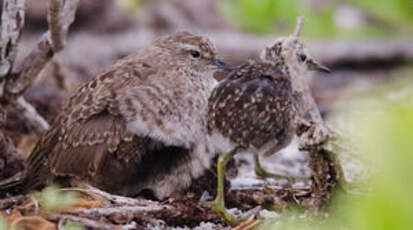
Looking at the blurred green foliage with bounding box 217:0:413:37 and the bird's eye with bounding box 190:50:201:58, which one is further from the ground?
the blurred green foliage with bounding box 217:0:413:37

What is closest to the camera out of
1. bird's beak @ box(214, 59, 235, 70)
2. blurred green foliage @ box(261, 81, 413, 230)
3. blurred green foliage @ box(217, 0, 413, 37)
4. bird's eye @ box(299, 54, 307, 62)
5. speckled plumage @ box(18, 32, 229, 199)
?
blurred green foliage @ box(261, 81, 413, 230)

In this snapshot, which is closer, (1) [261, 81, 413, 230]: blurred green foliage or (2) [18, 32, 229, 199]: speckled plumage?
(1) [261, 81, 413, 230]: blurred green foliage

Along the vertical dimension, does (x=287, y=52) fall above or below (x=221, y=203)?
above

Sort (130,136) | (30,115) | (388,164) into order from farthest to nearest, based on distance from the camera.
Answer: (30,115) → (130,136) → (388,164)

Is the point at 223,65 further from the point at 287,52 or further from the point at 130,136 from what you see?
the point at 130,136

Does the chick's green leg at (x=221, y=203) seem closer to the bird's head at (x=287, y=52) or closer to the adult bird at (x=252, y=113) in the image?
the adult bird at (x=252, y=113)

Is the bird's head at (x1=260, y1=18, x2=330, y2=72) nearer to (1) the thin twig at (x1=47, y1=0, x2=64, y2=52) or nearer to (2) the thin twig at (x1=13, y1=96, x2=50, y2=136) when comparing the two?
(1) the thin twig at (x1=47, y1=0, x2=64, y2=52)

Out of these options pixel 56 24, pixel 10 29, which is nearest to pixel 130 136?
pixel 56 24

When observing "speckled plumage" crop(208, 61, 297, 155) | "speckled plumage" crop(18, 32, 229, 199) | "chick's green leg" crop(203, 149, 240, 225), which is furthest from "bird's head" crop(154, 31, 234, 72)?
"chick's green leg" crop(203, 149, 240, 225)

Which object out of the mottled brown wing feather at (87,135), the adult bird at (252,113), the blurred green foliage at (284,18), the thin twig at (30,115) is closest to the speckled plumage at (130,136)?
the mottled brown wing feather at (87,135)
